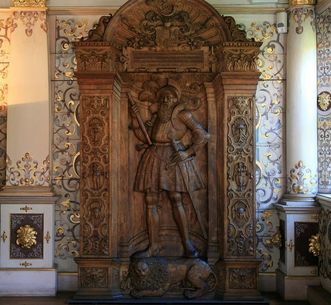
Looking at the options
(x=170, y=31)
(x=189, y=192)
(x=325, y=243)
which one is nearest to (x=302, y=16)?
(x=170, y=31)

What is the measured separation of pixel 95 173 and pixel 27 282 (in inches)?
48.3

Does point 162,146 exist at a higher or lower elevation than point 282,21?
lower

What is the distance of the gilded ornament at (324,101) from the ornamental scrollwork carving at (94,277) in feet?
8.23

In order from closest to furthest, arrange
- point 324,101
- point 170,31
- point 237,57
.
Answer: point 237,57 < point 170,31 < point 324,101

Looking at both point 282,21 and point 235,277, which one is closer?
point 235,277

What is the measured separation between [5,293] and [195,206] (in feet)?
6.31

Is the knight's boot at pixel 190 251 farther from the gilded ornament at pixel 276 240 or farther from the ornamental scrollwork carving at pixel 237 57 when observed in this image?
the ornamental scrollwork carving at pixel 237 57

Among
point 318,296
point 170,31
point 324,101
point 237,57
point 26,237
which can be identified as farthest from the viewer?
point 324,101

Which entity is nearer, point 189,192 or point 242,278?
point 242,278

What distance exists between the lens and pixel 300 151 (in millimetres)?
5023

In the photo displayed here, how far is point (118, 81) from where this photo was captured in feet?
16.0

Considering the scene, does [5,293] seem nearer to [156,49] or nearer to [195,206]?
[195,206]

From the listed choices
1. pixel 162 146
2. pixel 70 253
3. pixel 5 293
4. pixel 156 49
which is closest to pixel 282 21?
pixel 156 49

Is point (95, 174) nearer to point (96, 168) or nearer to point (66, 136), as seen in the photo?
point (96, 168)
